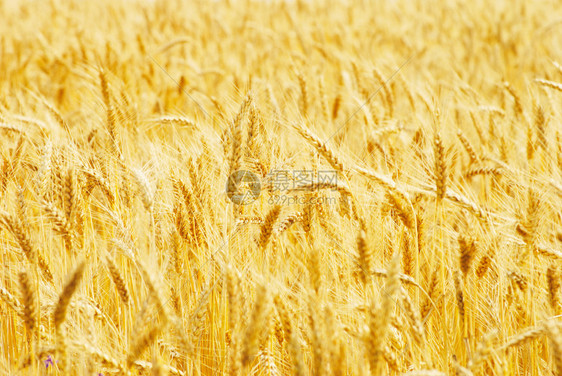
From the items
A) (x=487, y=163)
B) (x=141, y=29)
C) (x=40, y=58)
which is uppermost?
(x=141, y=29)

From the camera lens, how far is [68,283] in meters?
1.20

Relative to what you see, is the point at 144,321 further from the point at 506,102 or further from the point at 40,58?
the point at 40,58

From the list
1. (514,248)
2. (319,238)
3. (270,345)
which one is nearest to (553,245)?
(514,248)

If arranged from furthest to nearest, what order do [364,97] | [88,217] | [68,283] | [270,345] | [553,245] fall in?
[364,97], [88,217], [553,245], [270,345], [68,283]

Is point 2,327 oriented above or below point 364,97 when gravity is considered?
below

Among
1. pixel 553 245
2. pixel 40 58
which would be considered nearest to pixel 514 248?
pixel 553 245

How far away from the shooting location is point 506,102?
336 centimetres

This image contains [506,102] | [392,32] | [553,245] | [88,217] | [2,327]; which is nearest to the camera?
[2,327]

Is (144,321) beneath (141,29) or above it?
beneath

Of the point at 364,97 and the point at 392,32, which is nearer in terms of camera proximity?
the point at 364,97

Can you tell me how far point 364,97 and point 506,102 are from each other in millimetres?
931

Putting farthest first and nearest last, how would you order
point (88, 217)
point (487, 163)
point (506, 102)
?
point (506, 102) → point (487, 163) → point (88, 217)

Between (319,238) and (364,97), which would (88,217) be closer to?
(319,238)

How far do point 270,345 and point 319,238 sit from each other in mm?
416
